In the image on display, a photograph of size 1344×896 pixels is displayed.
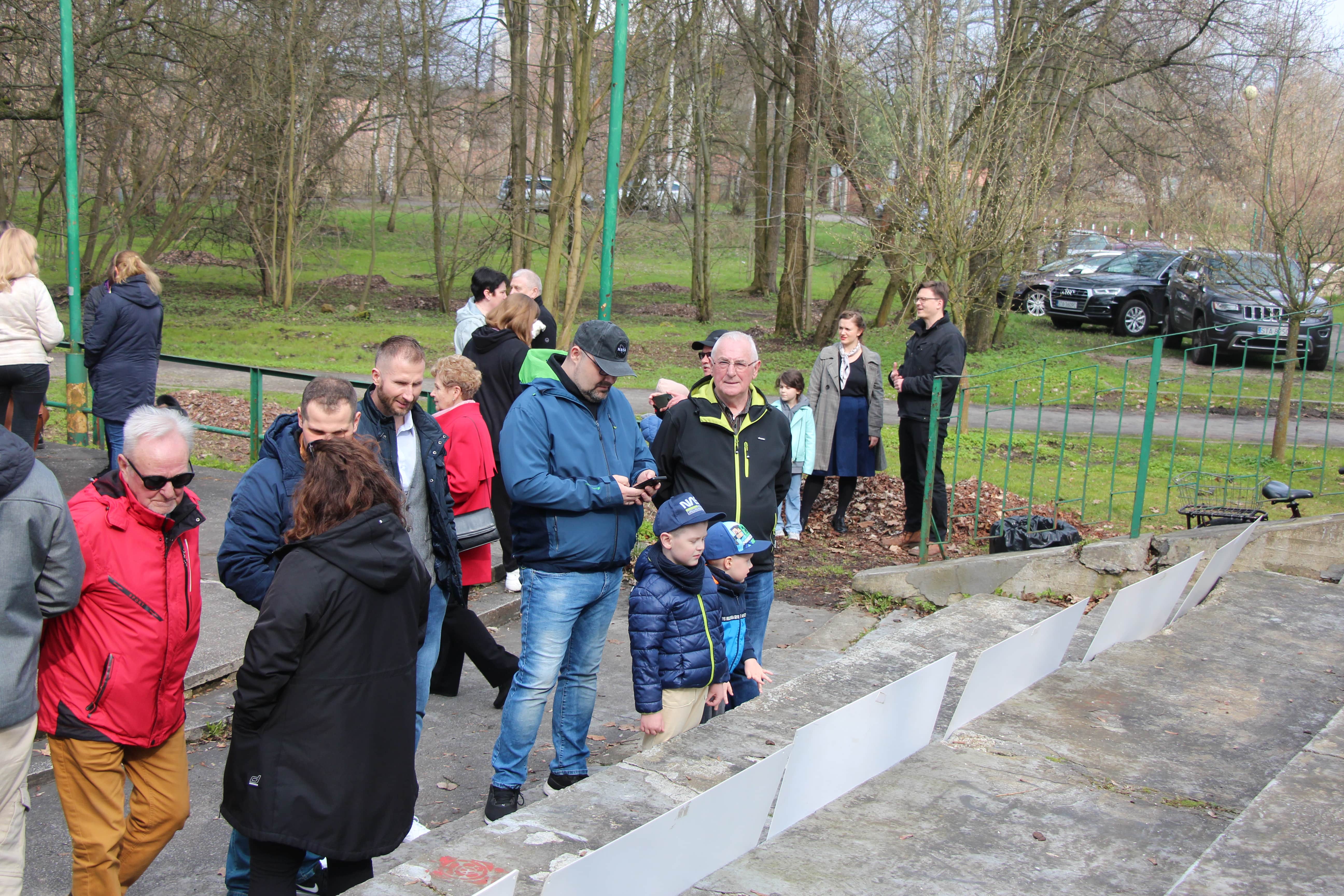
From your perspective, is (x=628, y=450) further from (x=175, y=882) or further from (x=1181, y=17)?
(x=1181, y=17)

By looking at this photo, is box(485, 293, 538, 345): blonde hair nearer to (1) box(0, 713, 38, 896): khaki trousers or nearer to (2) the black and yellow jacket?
(2) the black and yellow jacket

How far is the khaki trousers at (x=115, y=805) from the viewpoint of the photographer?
9.85ft

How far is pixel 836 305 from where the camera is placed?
1991cm

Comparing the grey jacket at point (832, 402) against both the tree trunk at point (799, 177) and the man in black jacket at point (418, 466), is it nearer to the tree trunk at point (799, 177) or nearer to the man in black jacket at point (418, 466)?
the man in black jacket at point (418, 466)

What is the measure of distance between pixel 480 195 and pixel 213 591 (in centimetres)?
1665

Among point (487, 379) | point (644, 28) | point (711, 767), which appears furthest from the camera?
point (644, 28)

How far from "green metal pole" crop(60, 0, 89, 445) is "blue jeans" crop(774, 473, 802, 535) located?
628cm

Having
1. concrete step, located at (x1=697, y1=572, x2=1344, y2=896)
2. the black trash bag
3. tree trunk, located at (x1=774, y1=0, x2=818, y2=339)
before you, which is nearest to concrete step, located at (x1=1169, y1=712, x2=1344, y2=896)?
concrete step, located at (x1=697, y1=572, x2=1344, y2=896)

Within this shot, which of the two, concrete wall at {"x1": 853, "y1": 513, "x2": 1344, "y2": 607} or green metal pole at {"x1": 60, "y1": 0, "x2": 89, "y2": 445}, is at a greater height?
green metal pole at {"x1": 60, "y1": 0, "x2": 89, "y2": 445}

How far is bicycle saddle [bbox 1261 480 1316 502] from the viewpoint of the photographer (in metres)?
7.10

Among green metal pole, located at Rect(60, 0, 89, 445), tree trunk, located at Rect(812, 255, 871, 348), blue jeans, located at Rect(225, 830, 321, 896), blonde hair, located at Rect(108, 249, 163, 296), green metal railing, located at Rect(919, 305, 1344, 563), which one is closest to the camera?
blue jeans, located at Rect(225, 830, 321, 896)

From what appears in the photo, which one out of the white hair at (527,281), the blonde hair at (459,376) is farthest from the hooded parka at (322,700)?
the white hair at (527,281)

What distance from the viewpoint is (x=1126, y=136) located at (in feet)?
65.6

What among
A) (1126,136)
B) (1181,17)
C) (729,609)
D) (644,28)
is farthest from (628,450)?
(1126,136)
